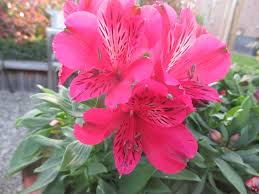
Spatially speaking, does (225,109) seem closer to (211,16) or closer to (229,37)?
(229,37)

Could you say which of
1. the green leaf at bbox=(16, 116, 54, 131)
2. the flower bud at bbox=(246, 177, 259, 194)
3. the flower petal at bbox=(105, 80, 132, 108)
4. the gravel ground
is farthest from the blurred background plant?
the flower petal at bbox=(105, 80, 132, 108)

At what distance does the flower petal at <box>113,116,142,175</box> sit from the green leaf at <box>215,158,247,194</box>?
296mm

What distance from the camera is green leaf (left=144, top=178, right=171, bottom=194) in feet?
2.16

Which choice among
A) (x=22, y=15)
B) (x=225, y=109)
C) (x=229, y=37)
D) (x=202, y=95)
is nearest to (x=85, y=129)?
(x=202, y=95)

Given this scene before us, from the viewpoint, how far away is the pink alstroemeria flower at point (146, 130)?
45 cm

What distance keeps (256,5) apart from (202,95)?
6.00 feet

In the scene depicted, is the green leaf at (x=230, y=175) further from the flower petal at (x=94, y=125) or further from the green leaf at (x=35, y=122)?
the green leaf at (x=35, y=122)

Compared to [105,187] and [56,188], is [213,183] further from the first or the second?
[56,188]

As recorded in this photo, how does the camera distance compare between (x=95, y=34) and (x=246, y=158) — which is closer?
(x=95, y=34)

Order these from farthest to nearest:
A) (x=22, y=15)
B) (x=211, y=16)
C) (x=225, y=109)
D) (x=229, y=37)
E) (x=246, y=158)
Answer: (x=22, y=15) → (x=211, y=16) → (x=229, y=37) → (x=225, y=109) → (x=246, y=158)

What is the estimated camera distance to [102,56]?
46cm

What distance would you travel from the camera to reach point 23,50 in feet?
11.1

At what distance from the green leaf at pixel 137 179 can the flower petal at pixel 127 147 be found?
0.18 meters

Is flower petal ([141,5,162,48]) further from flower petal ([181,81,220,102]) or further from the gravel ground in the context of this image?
the gravel ground
